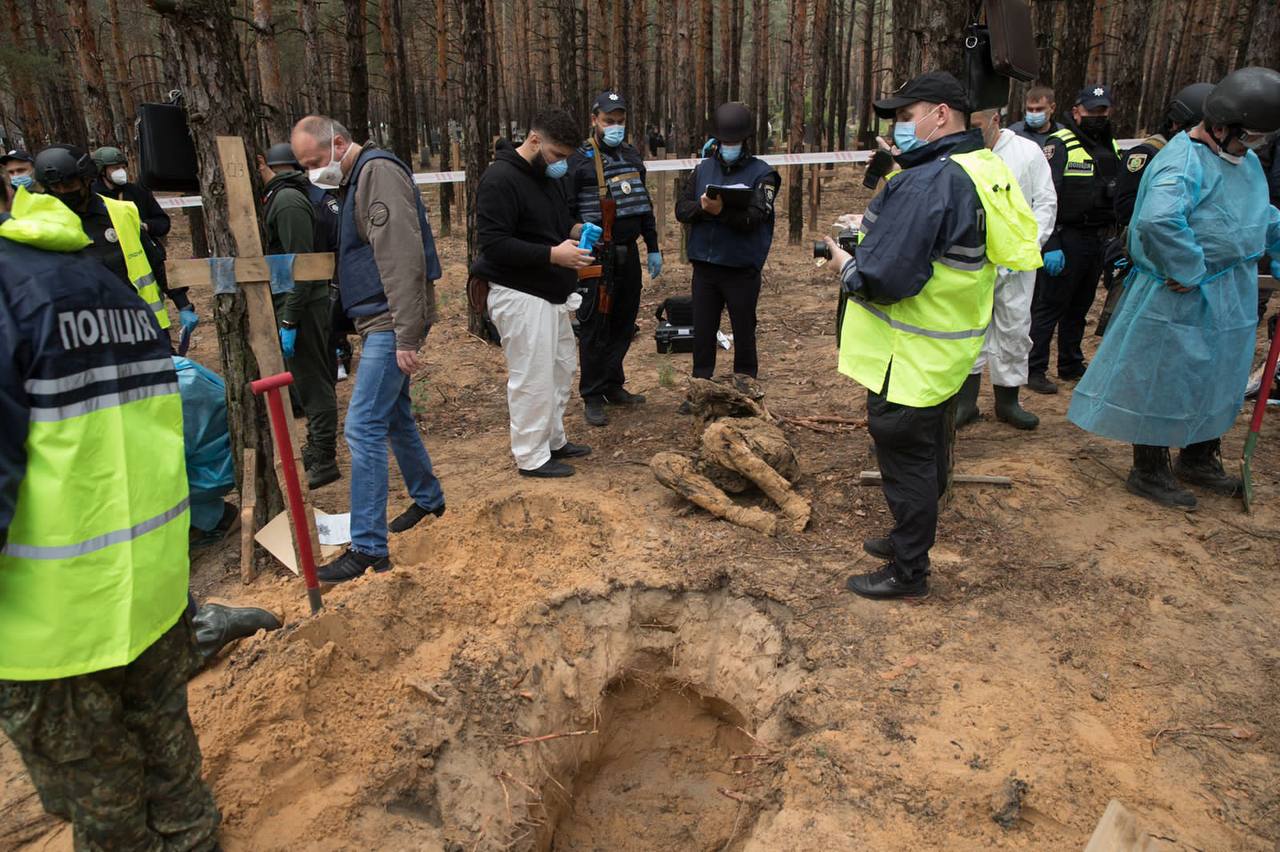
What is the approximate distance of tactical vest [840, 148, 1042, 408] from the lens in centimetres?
330

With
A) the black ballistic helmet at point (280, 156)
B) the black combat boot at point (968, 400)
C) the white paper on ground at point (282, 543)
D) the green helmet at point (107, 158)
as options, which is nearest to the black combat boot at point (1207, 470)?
the black combat boot at point (968, 400)

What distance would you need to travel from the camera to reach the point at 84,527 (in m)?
2.00

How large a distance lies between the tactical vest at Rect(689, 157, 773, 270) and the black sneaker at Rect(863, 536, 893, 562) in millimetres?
2263

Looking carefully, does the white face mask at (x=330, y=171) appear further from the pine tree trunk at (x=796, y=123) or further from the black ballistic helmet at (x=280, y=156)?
the pine tree trunk at (x=796, y=123)

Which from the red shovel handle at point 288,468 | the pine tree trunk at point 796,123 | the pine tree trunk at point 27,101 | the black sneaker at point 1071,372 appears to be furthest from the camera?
the pine tree trunk at point 27,101

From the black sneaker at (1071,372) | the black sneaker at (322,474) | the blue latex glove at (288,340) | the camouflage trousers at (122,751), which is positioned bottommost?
the black sneaker at (322,474)

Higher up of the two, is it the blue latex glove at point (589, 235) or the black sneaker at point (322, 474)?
the blue latex glove at point (589, 235)

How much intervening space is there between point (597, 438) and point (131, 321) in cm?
382

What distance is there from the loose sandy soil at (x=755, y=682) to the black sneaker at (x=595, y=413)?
965 mm

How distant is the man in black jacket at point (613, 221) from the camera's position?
5785 millimetres

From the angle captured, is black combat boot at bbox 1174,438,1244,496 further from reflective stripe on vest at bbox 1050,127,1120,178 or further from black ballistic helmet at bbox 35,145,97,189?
black ballistic helmet at bbox 35,145,97,189

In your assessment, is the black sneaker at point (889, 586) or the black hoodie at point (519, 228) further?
the black hoodie at point (519, 228)

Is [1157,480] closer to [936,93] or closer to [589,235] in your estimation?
[936,93]

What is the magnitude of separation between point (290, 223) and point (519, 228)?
68.0 inches
